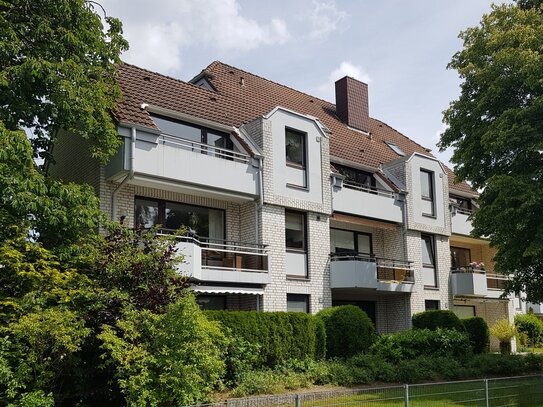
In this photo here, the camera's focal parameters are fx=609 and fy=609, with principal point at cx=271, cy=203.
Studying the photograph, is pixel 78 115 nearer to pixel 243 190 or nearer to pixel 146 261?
pixel 146 261

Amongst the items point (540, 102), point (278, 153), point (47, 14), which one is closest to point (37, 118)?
point (47, 14)

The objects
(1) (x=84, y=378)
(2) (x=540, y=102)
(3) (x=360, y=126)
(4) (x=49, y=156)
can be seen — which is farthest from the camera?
(3) (x=360, y=126)

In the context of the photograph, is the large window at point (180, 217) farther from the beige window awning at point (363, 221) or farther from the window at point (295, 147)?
the beige window awning at point (363, 221)

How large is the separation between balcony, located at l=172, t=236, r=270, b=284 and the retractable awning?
247 millimetres

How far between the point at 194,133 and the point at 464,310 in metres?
18.2

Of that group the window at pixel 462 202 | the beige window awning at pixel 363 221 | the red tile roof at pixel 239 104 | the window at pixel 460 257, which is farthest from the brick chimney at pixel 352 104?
the window at pixel 460 257

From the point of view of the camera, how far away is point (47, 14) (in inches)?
610

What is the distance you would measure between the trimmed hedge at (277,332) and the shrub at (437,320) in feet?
23.7

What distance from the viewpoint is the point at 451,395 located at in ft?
42.0

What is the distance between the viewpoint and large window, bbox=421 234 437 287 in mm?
28013

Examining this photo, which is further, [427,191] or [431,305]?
[427,191]

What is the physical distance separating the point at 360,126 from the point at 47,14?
1919 cm

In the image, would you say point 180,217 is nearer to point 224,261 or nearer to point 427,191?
point 224,261

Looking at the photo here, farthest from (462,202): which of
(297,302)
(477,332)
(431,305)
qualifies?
(297,302)
